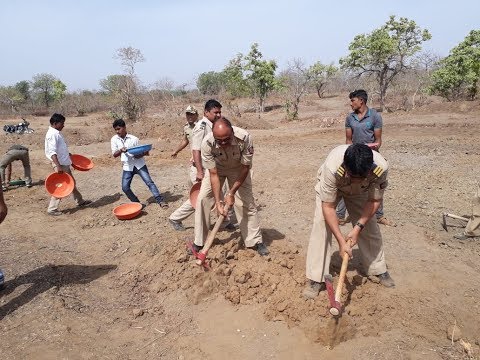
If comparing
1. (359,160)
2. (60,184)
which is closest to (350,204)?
(359,160)

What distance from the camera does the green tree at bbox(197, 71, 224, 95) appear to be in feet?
142

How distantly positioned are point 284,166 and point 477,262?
5.55m

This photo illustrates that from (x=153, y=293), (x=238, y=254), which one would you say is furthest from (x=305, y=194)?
(x=153, y=293)

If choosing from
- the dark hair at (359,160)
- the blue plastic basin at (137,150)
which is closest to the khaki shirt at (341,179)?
the dark hair at (359,160)

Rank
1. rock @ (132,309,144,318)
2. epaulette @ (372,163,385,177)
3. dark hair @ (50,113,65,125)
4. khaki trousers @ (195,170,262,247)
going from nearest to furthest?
1. epaulette @ (372,163,385,177)
2. rock @ (132,309,144,318)
3. khaki trousers @ (195,170,262,247)
4. dark hair @ (50,113,65,125)

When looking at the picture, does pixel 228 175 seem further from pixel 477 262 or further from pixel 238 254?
pixel 477 262

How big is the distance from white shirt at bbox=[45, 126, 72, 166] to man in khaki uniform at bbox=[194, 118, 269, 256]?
309 centimetres

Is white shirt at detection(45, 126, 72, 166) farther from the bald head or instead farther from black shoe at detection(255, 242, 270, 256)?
black shoe at detection(255, 242, 270, 256)

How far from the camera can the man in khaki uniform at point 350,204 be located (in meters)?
2.72

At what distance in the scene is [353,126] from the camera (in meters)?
4.98

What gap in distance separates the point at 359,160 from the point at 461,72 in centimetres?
2226

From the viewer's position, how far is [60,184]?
6430 millimetres

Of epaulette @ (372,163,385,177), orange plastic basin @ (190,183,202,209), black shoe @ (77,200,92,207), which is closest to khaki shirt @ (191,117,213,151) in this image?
orange plastic basin @ (190,183,202,209)

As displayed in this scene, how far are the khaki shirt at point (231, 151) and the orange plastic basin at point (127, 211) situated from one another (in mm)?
2476
